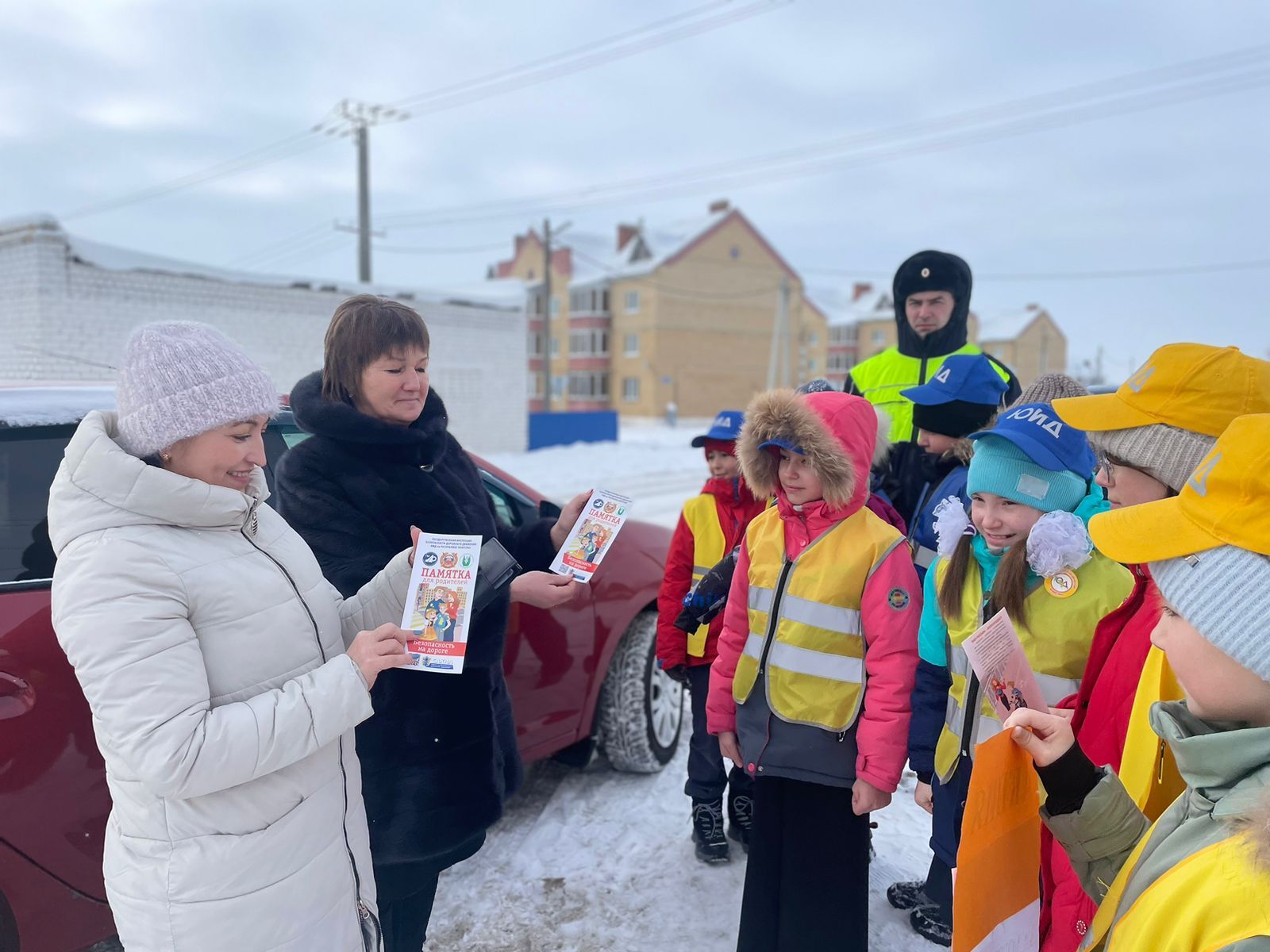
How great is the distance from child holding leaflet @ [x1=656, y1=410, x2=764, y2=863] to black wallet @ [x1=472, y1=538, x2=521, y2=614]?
1159 millimetres

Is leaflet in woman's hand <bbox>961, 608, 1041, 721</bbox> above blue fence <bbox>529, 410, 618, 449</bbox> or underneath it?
above

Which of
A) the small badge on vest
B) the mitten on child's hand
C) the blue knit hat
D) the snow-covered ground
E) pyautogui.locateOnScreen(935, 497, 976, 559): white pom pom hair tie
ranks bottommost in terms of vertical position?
the snow-covered ground

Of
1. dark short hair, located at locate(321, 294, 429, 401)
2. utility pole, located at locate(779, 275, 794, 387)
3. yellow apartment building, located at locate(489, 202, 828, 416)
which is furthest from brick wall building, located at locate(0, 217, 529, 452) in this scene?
yellow apartment building, located at locate(489, 202, 828, 416)

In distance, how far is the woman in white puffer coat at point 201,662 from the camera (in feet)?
4.34

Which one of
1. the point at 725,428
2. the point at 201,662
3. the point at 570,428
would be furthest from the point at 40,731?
the point at 570,428

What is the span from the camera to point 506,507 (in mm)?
3314

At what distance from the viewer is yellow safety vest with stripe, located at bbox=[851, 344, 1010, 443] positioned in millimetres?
3439

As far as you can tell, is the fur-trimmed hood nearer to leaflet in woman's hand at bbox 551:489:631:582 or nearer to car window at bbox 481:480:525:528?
leaflet in woman's hand at bbox 551:489:631:582

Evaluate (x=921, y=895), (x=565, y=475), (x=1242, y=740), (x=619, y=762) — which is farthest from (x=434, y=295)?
(x=1242, y=740)

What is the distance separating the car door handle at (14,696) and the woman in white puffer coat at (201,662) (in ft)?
2.27

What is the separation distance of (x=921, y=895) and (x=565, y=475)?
13.6 metres

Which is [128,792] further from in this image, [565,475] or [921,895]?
[565,475]

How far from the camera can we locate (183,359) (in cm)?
148

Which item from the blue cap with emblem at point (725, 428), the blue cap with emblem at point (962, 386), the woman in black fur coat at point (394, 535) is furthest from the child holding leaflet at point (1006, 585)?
the woman in black fur coat at point (394, 535)
